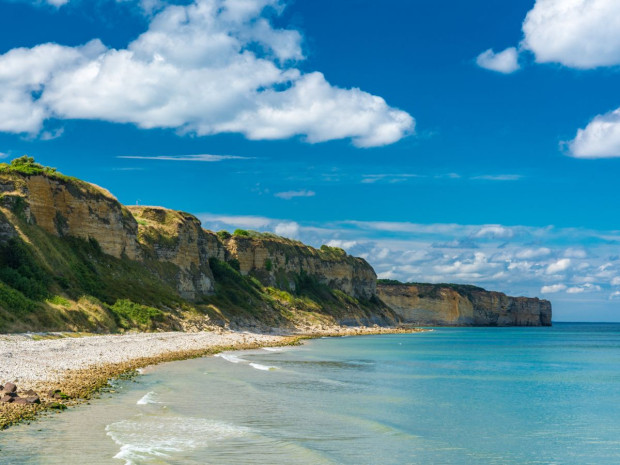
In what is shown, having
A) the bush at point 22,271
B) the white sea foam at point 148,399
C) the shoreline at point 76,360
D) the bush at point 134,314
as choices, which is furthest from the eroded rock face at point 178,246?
the white sea foam at point 148,399

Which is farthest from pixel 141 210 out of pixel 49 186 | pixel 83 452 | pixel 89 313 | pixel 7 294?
pixel 83 452

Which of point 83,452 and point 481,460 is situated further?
point 481,460

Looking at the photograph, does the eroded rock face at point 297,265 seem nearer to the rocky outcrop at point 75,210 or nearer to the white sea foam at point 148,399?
the rocky outcrop at point 75,210

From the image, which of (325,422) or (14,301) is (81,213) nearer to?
(14,301)

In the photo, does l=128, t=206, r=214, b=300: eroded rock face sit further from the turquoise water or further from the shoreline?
the turquoise water

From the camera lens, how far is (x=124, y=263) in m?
64.2

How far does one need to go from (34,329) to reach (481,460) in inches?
1282

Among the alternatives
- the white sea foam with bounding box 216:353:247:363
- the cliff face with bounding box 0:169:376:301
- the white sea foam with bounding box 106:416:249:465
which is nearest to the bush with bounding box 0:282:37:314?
the cliff face with bounding box 0:169:376:301

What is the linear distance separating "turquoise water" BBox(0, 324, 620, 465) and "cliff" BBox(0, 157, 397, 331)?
1737 cm

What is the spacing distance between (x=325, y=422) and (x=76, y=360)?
52.5ft

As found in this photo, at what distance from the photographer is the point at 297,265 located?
120 meters

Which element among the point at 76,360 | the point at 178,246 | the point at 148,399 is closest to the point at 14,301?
the point at 76,360

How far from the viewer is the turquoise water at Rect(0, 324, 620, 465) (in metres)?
14.5

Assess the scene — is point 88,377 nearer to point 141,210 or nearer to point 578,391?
point 578,391
